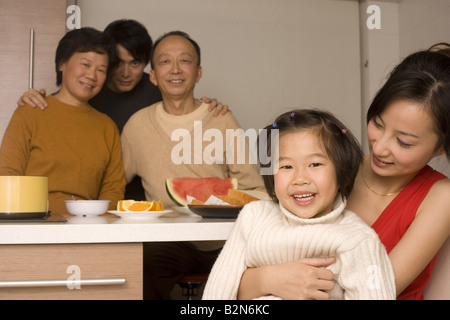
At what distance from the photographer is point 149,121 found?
2230 mm

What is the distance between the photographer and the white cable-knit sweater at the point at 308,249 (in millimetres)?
893

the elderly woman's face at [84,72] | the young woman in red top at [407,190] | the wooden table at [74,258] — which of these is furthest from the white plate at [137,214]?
the elderly woman's face at [84,72]

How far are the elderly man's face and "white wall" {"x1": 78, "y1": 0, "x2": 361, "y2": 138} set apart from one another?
114 cm

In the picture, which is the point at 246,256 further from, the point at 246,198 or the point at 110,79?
the point at 110,79

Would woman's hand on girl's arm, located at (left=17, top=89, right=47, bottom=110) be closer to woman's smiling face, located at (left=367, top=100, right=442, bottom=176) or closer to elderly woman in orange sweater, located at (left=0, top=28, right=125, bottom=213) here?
elderly woman in orange sweater, located at (left=0, top=28, right=125, bottom=213)

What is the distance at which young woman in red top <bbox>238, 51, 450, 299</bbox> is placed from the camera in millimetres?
965

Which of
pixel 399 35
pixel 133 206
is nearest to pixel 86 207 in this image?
pixel 133 206

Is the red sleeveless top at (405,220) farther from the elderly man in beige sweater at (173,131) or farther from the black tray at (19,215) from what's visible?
the elderly man in beige sweater at (173,131)

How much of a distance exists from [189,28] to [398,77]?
254 cm

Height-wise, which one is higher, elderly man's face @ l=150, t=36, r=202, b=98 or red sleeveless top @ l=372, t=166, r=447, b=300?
elderly man's face @ l=150, t=36, r=202, b=98

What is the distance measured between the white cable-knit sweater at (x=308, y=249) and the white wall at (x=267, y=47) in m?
2.51

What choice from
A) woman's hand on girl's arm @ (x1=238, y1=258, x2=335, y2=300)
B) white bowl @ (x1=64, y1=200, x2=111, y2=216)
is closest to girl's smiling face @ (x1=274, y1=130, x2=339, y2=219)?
woman's hand on girl's arm @ (x1=238, y1=258, x2=335, y2=300)

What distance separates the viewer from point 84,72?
213 cm

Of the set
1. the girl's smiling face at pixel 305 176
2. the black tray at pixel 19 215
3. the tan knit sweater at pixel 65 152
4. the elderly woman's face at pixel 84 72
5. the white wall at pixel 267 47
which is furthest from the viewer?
the white wall at pixel 267 47
